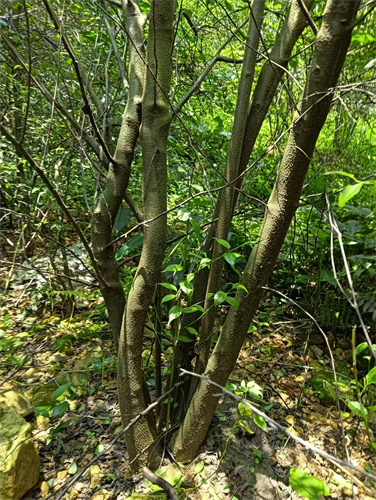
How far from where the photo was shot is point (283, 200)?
1.05m

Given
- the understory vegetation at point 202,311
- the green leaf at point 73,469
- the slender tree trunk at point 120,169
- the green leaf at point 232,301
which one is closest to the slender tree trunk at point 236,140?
the understory vegetation at point 202,311

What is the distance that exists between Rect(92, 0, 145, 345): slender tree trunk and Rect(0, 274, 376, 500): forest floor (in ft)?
1.93

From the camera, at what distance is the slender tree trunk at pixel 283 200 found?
0.82m

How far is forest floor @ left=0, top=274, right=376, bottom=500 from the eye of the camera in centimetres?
144

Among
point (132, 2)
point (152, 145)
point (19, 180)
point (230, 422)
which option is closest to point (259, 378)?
point (230, 422)

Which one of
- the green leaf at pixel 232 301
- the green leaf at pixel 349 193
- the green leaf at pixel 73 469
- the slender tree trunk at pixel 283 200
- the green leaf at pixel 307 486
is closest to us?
the green leaf at pixel 349 193

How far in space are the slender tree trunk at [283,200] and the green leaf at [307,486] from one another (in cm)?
36

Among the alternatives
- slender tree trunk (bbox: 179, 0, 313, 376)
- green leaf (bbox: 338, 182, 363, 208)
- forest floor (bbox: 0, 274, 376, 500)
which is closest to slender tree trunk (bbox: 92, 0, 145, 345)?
slender tree trunk (bbox: 179, 0, 313, 376)

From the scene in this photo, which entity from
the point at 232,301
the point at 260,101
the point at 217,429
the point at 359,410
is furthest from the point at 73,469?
the point at 260,101

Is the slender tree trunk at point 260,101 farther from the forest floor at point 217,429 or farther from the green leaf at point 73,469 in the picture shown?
the green leaf at point 73,469

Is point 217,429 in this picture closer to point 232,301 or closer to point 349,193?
point 232,301

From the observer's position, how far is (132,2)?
1395 mm

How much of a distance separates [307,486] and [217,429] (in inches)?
27.3

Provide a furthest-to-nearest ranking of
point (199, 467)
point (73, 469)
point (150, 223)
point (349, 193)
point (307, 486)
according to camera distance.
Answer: point (73, 469)
point (199, 467)
point (150, 223)
point (307, 486)
point (349, 193)
